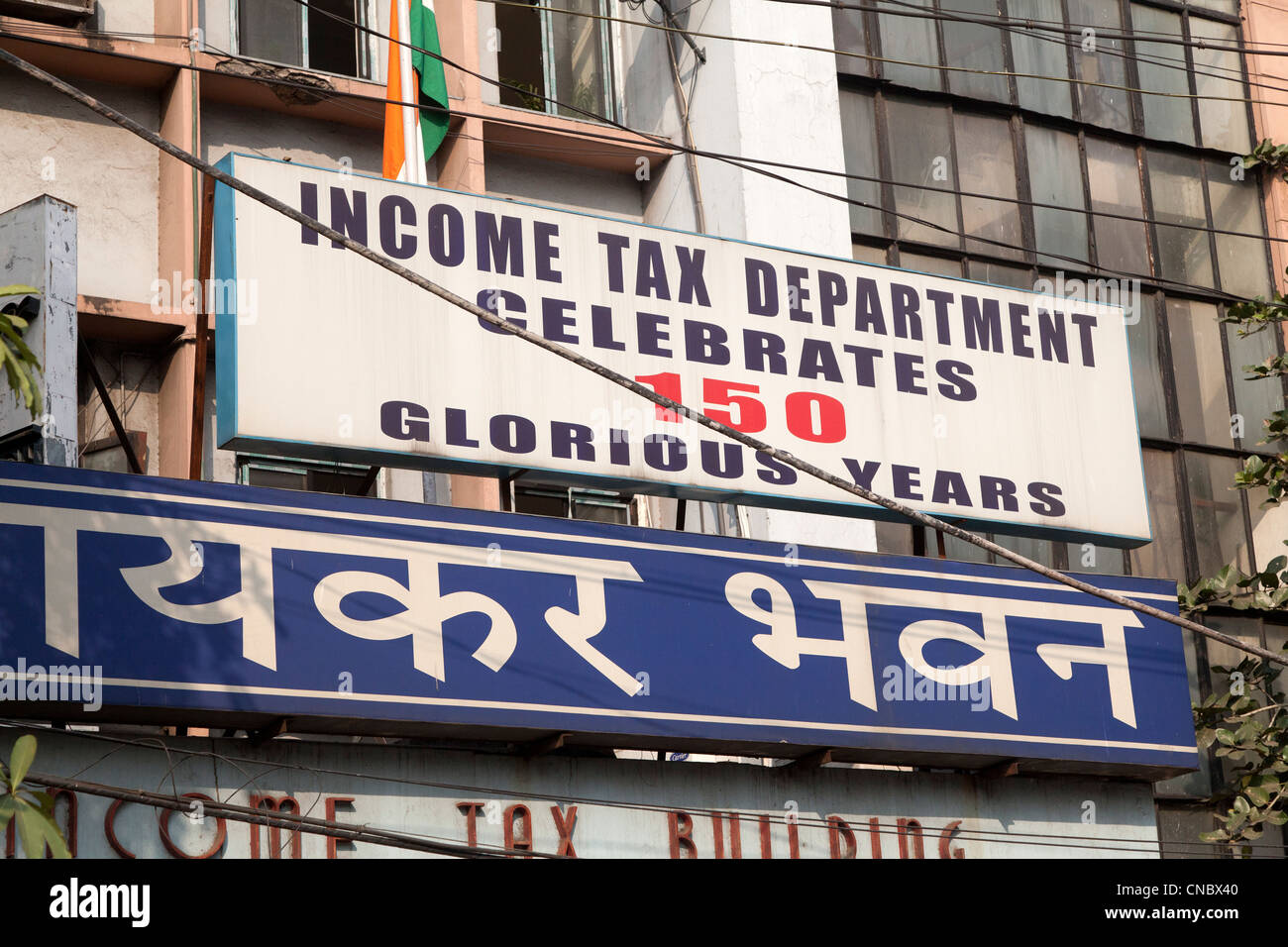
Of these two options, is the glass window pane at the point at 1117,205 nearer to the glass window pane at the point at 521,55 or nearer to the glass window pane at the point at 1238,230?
the glass window pane at the point at 1238,230

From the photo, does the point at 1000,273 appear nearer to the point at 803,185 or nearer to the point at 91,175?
the point at 803,185

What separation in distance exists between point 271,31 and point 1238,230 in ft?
30.3

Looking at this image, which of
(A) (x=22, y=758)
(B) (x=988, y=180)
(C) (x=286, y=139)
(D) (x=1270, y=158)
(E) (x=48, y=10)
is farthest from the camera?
(D) (x=1270, y=158)

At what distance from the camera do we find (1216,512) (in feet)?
52.7

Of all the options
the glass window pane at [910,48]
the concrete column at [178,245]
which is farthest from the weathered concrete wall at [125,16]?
the glass window pane at [910,48]

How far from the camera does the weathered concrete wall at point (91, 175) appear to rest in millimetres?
12695

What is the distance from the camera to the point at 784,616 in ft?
34.6

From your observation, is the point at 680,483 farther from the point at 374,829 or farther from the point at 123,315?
the point at 123,315

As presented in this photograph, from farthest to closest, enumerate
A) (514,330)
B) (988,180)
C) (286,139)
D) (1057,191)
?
(1057,191) → (988,180) → (286,139) → (514,330)

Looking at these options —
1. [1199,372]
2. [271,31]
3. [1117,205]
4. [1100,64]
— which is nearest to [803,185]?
[1117,205]

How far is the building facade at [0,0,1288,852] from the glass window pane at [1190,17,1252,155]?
31 mm

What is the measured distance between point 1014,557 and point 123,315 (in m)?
6.52

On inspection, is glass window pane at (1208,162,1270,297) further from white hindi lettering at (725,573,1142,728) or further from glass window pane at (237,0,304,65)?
glass window pane at (237,0,304,65)
